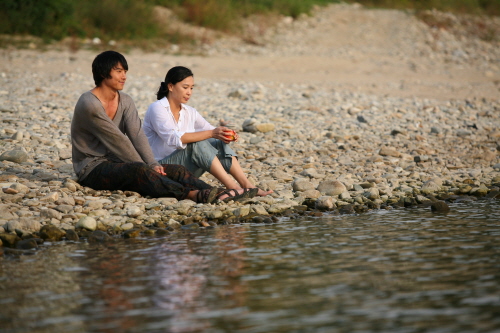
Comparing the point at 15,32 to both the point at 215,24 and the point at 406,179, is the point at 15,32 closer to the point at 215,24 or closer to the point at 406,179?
the point at 215,24

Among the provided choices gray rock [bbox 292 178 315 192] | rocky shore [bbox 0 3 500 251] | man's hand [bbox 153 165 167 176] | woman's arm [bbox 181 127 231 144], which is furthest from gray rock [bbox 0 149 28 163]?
gray rock [bbox 292 178 315 192]

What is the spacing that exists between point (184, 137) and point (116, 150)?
603 millimetres

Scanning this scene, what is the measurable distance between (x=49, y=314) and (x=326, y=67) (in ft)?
45.1

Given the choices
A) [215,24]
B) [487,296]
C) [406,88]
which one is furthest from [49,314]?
[215,24]

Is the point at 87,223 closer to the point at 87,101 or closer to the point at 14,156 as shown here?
the point at 87,101

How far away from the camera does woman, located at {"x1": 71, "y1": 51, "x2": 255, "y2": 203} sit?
19.1 feet

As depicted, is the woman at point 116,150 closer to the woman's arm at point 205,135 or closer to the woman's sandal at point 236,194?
the woman's sandal at point 236,194

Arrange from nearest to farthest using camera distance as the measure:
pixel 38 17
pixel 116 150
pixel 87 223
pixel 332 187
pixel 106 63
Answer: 1. pixel 87 223
2. pixel 106 63
3. pixel 116 150
4. pixel 332 187
5. pixel 38 17

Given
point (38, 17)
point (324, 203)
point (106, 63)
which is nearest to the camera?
point (106, 63)

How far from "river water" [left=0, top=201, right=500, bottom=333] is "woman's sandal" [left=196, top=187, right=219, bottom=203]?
1.62 ft

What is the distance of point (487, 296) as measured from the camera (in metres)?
3.50

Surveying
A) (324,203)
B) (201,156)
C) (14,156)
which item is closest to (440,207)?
(324,203)

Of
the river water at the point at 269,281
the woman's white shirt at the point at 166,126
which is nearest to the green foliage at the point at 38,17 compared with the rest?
the woman's white shirt at the point at 166,126

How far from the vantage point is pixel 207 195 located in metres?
6.10
